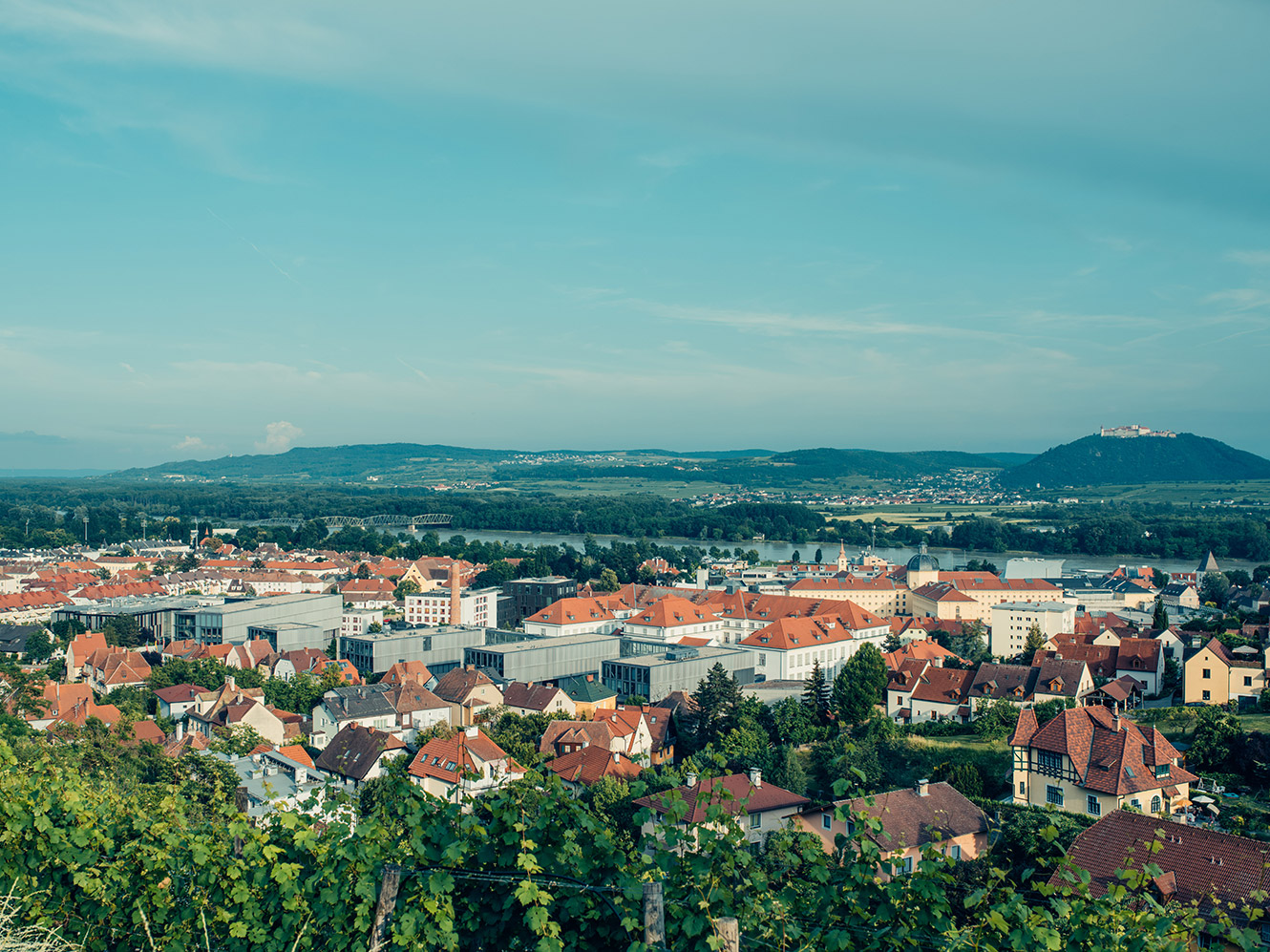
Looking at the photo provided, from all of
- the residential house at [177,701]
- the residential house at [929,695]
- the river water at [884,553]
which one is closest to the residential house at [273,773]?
the residential house at [177,701]

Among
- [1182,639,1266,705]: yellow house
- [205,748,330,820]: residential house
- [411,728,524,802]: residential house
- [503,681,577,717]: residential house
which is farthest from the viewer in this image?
[503,681,577,717]: residential house

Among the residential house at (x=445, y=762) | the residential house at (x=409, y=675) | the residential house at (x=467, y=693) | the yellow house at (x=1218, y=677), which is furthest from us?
the residential house at (x=409, y=675)

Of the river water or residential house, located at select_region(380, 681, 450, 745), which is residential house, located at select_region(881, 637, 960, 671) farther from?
the river water

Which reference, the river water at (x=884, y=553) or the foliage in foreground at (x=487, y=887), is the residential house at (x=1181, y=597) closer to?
the river water at (x=884, y=553)

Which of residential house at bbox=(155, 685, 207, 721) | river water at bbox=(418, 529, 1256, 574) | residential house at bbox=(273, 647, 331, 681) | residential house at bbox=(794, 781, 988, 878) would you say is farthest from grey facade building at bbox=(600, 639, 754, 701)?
river water at bbox=(418, 529, 1256, 574)

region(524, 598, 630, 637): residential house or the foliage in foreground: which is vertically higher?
the foliage in foreground

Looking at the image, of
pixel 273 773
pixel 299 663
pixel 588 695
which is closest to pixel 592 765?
pixel 273 773

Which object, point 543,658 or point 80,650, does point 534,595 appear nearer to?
point 543,658
